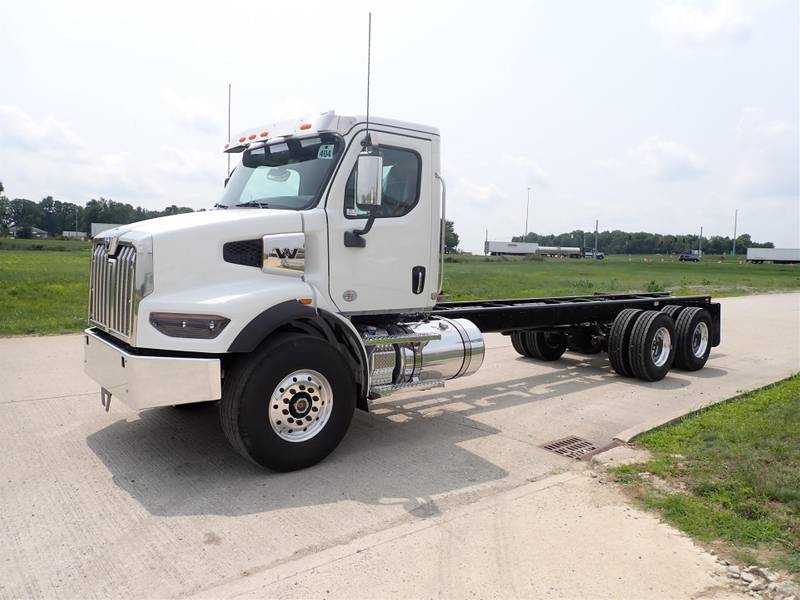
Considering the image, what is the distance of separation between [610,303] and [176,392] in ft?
22.1

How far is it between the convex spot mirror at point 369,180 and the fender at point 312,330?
987 millimetres

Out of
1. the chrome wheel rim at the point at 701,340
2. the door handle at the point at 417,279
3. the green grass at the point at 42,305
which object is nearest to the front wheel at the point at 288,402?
the door handle at the point at 417,279

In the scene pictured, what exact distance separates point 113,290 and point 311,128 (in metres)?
2.14

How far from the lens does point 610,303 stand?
936 centimetres

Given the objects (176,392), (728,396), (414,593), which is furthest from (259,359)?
(728,396)

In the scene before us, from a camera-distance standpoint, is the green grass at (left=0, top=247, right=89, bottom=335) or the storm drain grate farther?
the green grass at (left=0, top=247, right=89, bottom=335)

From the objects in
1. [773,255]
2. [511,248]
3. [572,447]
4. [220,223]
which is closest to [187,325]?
[220,223]

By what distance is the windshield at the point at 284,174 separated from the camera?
551cm

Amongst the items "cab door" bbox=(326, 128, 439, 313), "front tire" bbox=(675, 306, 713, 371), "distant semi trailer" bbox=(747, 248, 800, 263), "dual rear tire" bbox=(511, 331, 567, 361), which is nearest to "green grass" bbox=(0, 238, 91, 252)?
"dual rear tire" bbox=(511, 331, 567, 361)

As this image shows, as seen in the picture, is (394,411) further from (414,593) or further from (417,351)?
(414,593)

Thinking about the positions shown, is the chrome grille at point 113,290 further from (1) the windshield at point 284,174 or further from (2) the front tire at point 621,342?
(2) the front tire at point 621,342

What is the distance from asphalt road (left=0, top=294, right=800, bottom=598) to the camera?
11.5ft

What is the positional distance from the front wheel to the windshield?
51.0 inches

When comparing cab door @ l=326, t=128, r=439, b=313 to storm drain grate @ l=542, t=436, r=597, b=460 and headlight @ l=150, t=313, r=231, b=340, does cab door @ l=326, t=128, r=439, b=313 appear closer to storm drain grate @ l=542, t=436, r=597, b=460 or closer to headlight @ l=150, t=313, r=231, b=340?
headlight @ l=150, t=313, r=231, b=340
